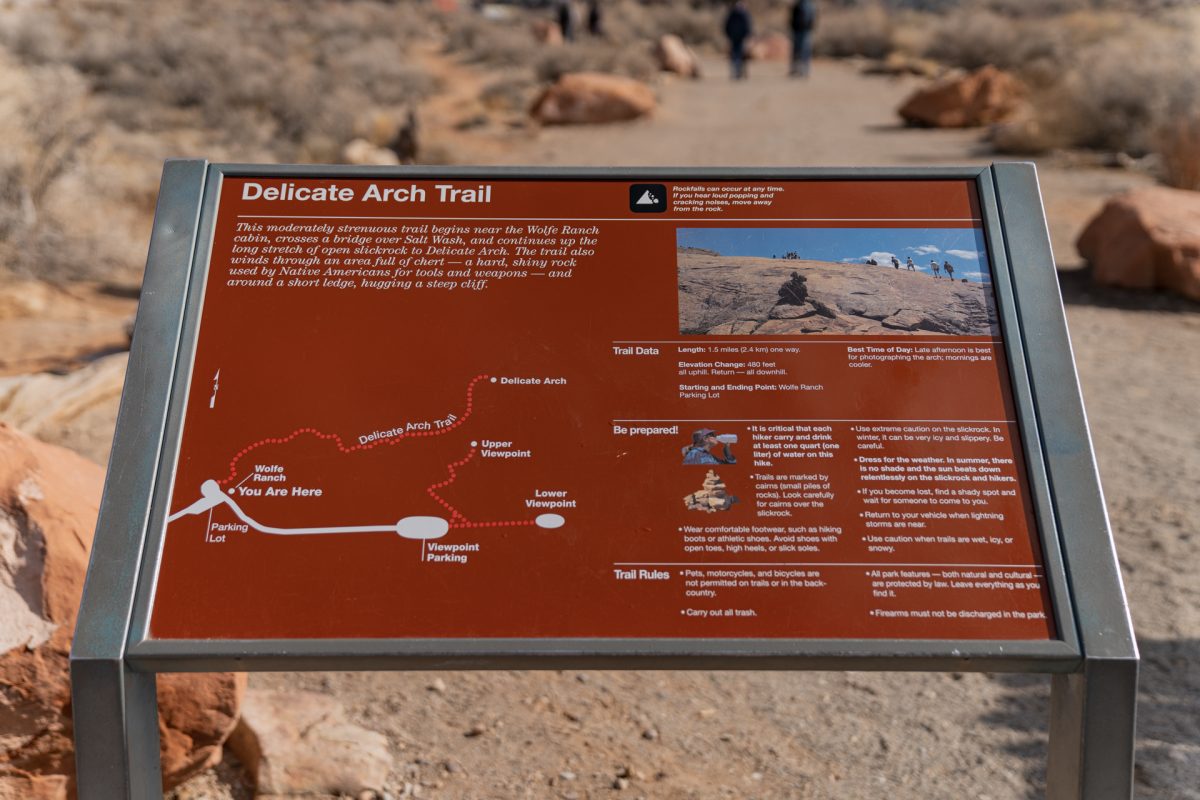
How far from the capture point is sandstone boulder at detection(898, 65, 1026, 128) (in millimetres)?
14938

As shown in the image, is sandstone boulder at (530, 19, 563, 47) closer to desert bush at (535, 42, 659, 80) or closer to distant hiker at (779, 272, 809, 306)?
desert bush at (535, 42, 659, 80)

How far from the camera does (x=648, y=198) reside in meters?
2.39

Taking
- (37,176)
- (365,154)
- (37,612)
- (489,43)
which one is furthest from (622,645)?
(489,43)

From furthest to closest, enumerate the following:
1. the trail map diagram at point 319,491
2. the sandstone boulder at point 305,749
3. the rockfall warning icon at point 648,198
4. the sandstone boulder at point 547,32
A: 1. the sandstone boulder at point 547,32
2. the sandstone boulder at point 305,749
3. the rockfall warning icon at point 648,198
4. the trail map diagram at point 319,491

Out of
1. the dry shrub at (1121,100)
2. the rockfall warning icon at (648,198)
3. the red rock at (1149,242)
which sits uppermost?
the dry shrub at (1121,100)

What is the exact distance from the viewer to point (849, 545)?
201 centimetres

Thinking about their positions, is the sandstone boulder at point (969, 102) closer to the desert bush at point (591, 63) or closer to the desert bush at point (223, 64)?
the desert bush at point (591, 63)

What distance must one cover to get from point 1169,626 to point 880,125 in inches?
505

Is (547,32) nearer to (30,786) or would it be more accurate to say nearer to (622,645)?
(30,786)

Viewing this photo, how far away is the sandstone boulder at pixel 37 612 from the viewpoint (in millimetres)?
2234

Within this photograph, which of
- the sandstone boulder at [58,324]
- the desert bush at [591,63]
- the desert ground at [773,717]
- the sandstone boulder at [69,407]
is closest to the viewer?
the desert ground at [773,717]

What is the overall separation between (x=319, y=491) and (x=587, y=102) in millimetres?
14368

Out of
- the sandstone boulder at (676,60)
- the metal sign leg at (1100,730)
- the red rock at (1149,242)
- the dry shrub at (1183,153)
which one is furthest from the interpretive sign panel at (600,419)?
the sandstone boulder at (676,60)

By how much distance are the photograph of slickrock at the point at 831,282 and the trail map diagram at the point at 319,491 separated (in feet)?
1.77
